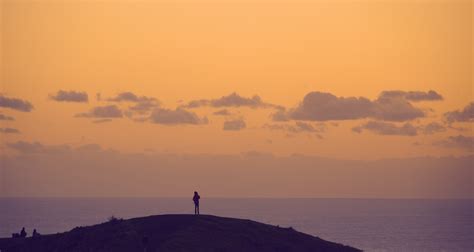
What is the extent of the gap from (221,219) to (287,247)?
797cm

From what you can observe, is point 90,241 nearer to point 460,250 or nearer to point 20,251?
point 20,251

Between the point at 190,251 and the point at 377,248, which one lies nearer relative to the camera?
the point at 190,251

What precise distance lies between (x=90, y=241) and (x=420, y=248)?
116620mm

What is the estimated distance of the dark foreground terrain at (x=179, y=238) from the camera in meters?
88.1

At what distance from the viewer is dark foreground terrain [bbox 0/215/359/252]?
289 ft

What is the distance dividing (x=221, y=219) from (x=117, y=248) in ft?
38.5

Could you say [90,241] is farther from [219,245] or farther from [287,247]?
[287,247]

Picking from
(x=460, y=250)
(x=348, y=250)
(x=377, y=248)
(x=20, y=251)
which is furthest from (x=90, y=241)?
(x=460, y=250)

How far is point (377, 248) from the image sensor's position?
187875 mm

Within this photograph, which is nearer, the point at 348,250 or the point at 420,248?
the point at 348,250

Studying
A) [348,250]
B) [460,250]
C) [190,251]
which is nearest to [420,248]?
[460,250]

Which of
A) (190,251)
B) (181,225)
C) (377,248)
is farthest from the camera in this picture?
(377,248)

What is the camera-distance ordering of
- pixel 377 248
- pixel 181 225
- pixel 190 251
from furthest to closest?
pixel 377 248
pixel 181 225
pixel 190 251

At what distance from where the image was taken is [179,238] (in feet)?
290
